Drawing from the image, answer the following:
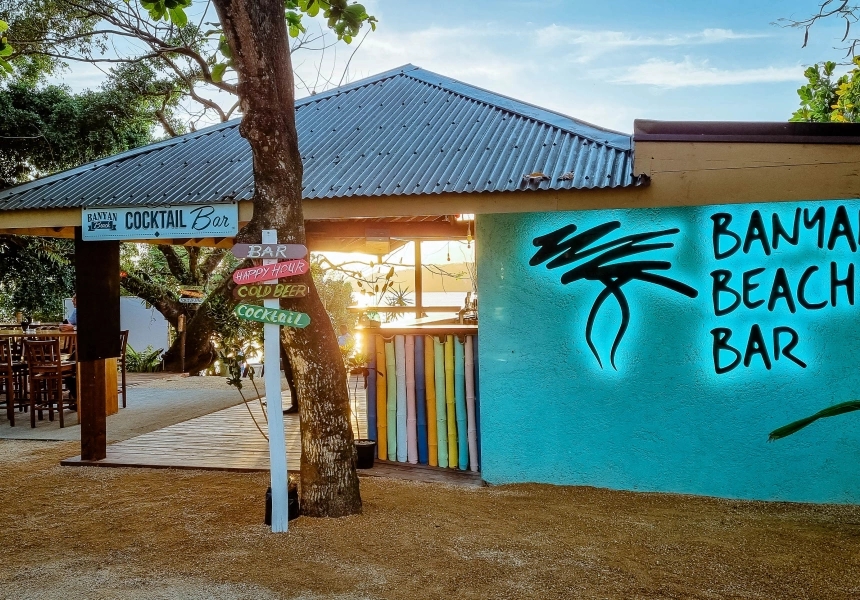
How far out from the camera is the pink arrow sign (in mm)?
4793

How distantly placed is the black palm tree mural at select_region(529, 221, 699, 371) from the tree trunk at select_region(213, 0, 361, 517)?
7.19 ft

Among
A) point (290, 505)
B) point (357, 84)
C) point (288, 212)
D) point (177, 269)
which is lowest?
point (290, 505)

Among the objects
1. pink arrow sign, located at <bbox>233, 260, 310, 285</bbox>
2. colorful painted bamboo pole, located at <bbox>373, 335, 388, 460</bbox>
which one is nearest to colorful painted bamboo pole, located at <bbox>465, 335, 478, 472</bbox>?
colorful painted bamboo pole, located at <bbox>373, 335, 388, 460</bbox>

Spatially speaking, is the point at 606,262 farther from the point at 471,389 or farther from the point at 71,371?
the point at 71,371

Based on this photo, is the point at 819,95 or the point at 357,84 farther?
the point at 819,95

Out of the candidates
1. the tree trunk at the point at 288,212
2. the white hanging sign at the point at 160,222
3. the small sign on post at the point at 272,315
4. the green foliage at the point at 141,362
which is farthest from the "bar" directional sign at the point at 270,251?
the green foliage at the point at 141,362

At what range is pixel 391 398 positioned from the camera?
7020 mm

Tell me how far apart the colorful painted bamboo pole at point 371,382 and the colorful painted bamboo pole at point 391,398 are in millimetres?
139

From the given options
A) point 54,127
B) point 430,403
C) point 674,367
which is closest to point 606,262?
point 674,367

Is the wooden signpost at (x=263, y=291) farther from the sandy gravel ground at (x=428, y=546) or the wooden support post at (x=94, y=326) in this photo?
the wooden support post at (x=94, y=326)

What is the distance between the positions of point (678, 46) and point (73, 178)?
7286mm

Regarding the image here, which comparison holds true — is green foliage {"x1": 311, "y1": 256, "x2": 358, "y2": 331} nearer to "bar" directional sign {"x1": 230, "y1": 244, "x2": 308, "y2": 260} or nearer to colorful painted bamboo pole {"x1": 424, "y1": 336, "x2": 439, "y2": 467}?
colorful painted bamboo pole {"x1": 424, "y1": 336, "x2": 439, "y2": 467}

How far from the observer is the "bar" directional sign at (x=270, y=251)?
4.81 metres

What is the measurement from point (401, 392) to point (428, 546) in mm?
2389
